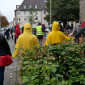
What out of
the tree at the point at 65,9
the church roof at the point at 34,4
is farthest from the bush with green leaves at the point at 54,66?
the church roof at the point at 34,4

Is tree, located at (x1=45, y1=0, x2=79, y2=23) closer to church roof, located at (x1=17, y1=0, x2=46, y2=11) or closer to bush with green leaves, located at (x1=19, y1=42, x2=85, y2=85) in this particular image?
bush with green leaves, located at (x1=19, y1=42, x2=85, y2=85)

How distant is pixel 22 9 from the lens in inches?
3287

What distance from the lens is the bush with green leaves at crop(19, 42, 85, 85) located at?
208cm

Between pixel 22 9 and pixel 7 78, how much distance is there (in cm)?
8048

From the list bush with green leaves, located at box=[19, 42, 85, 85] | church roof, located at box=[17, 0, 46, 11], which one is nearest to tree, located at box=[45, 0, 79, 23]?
bush with green leaves, located at box=[19, 42, 85, 85]

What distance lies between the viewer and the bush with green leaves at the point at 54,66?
208cm

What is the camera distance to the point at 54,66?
225cm

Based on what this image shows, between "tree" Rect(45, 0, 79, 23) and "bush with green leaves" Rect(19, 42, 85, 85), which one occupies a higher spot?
"tree" Rect(45, 0, 79, 23)

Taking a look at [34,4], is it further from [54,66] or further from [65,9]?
[54,66]

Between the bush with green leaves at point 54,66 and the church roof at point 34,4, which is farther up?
the church roof at point 34,4

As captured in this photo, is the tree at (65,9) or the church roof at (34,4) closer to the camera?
the tree at (65,9)

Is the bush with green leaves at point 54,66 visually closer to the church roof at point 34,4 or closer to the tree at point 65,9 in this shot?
the tree at point 65,9

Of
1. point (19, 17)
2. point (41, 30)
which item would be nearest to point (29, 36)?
point (41, 30)

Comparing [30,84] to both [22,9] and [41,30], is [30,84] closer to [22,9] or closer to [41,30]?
[41,30]
